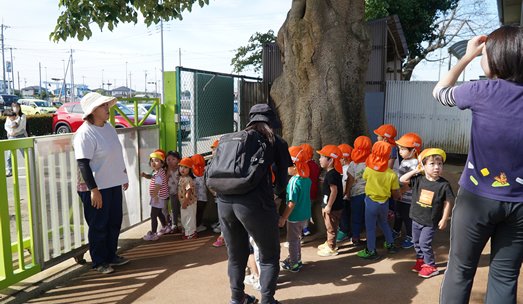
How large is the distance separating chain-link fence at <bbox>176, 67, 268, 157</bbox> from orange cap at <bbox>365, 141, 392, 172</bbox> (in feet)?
10.2

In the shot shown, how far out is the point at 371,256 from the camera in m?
4.52

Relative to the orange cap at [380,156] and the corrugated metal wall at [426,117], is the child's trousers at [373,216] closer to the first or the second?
the orange cap at [380,156]

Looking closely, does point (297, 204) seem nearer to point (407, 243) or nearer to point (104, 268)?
point (407, 243)

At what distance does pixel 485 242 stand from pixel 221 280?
262 cm

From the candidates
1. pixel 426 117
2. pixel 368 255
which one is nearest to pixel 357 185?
pixel 368 255

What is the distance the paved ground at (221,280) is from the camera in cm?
363

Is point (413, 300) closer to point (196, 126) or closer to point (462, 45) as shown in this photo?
point (196, 126)

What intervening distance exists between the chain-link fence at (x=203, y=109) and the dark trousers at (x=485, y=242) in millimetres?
4655

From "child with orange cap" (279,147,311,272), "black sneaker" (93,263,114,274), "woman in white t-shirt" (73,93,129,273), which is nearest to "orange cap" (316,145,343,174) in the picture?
"child with orange cap" (279,147,311,272)

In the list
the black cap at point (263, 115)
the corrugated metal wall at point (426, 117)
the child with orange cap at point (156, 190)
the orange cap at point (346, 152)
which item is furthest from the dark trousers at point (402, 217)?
the corrugated metal wall at point (426, 117)

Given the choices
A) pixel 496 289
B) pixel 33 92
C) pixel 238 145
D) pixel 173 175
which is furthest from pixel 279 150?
pixel 33 92

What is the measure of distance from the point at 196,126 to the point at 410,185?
154 inches

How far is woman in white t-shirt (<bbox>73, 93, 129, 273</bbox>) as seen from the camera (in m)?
3.95

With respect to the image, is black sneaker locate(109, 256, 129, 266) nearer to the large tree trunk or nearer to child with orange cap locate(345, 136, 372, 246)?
child with orange cap locate(345, 136, 372, 246)
